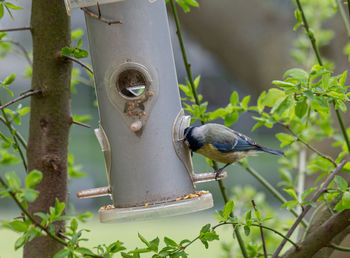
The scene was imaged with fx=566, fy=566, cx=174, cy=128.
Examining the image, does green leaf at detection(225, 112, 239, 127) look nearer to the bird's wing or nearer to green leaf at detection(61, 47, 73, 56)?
the bird's wing

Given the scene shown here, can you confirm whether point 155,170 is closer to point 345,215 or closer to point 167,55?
point 167,55

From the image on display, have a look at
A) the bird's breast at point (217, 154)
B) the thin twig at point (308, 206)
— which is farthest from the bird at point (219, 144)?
the thin twig at point (308, 206)

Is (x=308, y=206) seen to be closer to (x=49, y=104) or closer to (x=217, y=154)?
(x=217, y=154)

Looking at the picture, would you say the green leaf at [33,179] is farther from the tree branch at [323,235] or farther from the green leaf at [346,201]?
the tree branch at [323,235]

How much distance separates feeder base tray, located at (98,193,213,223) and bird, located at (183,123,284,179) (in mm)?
142

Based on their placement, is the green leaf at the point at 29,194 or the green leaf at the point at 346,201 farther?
the green leaf at the point at 346,201

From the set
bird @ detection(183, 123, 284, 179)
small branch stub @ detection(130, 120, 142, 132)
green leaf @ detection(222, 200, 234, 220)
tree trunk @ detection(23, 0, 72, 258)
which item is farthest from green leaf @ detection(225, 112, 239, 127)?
tree trunk @ detection(23, 0, 72, 258)

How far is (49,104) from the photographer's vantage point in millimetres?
2123

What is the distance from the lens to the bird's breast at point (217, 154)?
2268 millimetres

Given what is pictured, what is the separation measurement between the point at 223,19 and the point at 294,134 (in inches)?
96.1

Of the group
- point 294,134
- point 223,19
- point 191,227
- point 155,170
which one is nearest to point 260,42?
point 223,19

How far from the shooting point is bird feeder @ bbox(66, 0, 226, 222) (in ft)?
7.17

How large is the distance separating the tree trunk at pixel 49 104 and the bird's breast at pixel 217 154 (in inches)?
21.8

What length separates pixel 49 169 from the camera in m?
2.11
